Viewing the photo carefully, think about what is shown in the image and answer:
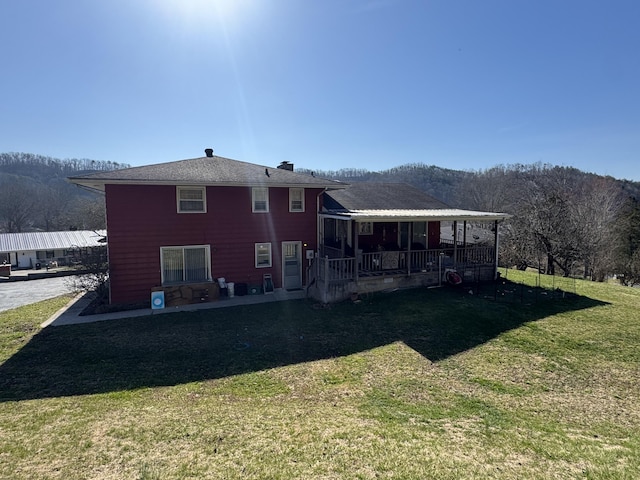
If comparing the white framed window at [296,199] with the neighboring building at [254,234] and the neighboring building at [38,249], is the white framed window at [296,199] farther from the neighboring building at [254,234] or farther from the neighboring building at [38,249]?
the neighboring building at [38,249]

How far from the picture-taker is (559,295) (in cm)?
1242

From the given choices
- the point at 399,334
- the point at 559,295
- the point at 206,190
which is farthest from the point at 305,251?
the point at 559,295

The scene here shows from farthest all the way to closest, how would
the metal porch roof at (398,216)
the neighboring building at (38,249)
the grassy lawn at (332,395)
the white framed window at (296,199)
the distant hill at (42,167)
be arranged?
the distant hill at (42,167) → the neighboring building at (38,249) → the white framed window at (296,199) → the metal porch roof at (398,216) → the grassy lawn at (332,395)

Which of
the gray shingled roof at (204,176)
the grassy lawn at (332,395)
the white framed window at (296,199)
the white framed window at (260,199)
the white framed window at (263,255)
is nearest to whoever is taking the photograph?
the grassy lawn at (332,395)

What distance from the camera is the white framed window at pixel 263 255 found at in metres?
14.1

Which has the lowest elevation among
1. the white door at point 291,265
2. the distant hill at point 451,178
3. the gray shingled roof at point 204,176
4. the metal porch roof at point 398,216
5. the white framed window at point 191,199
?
the white door at point 291,265

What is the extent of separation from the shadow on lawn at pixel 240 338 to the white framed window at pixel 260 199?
393cm

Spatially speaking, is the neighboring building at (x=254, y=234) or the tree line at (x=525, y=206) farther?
the tree line at (x=525, y=206)

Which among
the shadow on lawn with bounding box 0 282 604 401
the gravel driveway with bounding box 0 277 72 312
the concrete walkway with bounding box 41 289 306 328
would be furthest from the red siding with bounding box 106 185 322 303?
the gravel driveway with bounding box 0 277 72 312

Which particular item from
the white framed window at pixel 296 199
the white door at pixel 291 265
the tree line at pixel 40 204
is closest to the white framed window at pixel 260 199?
the white framed window at pixel 296 199

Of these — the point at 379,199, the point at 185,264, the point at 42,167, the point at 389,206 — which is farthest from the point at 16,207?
the point at 389,206

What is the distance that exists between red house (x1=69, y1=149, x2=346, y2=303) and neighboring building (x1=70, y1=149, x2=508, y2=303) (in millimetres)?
36

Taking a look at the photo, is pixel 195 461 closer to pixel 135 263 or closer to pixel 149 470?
pixel 149 470

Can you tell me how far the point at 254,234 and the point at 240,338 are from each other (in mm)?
5555
